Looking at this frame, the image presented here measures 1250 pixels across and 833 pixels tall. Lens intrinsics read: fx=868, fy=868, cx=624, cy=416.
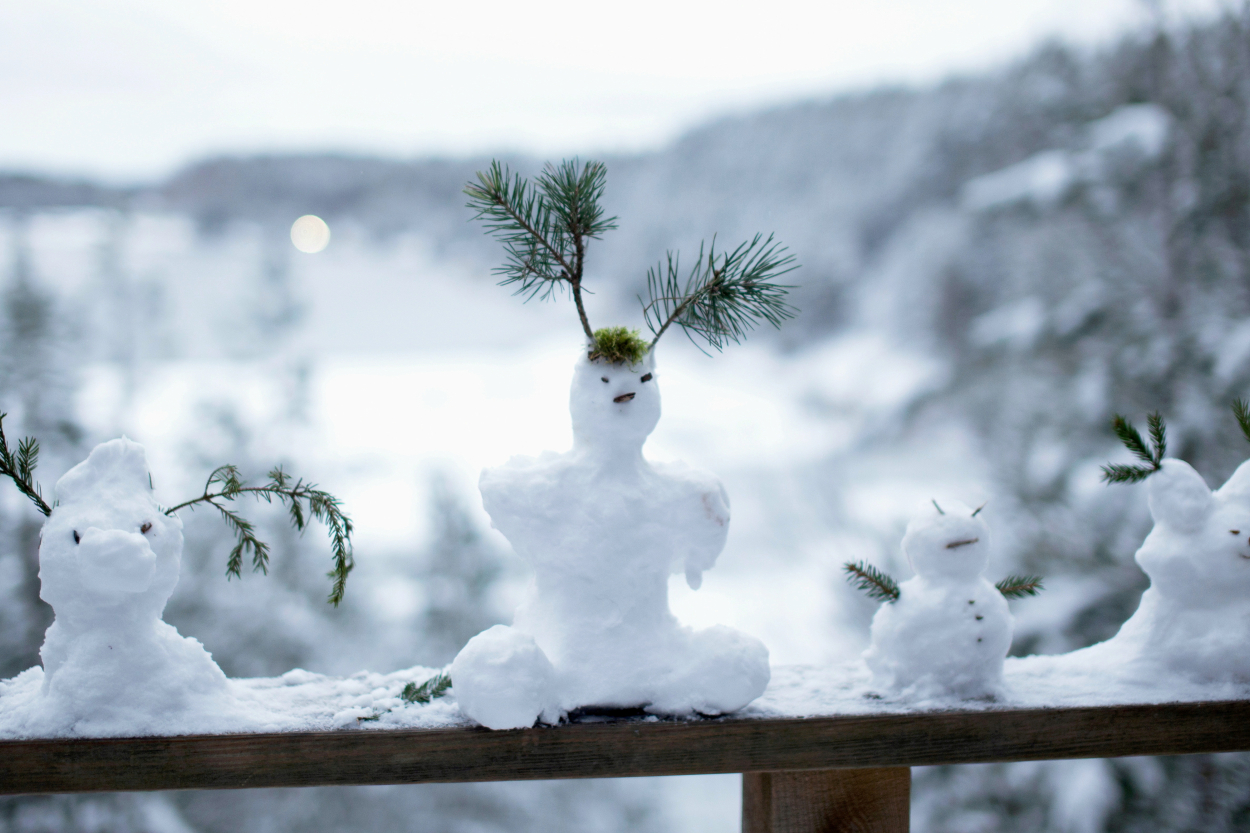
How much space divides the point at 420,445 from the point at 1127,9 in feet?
7.38

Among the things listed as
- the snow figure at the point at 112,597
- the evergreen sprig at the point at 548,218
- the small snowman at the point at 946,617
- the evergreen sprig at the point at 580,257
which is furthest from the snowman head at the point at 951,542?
the snow figure at the point at 112,597

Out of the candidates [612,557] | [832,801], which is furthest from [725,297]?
[832,801]

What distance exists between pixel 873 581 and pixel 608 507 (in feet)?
0.86

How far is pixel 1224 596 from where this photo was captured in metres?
0.78

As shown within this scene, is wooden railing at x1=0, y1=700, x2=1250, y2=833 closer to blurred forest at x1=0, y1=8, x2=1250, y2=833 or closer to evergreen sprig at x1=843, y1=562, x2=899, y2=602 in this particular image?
evergreen sprig at x1=843, y1=562, x2=899, y2=602

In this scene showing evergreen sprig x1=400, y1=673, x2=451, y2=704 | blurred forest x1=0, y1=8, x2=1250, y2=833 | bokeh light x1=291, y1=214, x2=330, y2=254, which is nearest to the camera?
evergreen sprig x1=400, y1=673, x2=451, y2=704

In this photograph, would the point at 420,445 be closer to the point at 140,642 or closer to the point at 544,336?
the point at 544,336

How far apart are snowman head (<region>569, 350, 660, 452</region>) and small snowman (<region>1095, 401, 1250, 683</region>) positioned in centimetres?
43

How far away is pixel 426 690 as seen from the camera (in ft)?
2.46

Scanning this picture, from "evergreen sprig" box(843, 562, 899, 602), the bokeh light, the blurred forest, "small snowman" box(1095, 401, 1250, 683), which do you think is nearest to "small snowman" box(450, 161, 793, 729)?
"evergreen sprig" box(843, 562, 899, 602)

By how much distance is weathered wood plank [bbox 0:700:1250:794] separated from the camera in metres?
0.66

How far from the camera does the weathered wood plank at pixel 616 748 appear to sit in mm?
656

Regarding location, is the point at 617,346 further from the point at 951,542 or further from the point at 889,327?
the point at 889,327

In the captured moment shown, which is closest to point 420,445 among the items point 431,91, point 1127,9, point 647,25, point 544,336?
point 544,336
